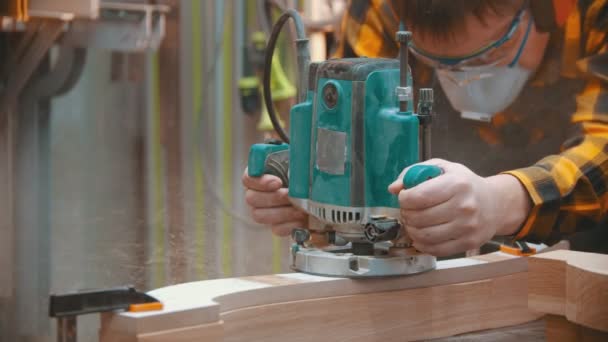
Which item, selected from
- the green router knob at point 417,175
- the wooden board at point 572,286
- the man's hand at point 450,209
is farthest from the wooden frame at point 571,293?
the green router knob at point 417,175

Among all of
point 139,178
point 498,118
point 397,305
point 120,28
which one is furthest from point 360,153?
point 139,178

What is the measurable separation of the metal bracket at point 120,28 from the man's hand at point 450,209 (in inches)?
87.9

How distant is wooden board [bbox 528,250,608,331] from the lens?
102 cm

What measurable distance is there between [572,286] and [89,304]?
0.53 metres

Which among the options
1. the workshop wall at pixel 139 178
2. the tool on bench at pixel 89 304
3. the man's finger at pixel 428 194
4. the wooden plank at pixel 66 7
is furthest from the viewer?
the wooden plank at pixel 66 7

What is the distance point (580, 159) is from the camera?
3.90 feet

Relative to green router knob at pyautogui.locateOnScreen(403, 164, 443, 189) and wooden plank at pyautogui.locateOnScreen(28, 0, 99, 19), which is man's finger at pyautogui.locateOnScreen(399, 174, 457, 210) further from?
wooden plank at pyautogui.locateOnScreen(28, 0, 99, 19)

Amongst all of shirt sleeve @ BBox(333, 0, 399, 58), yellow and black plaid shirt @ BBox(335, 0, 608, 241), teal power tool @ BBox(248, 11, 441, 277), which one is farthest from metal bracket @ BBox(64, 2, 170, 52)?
teal power tool @ BBox(248, 11, 441, 277)

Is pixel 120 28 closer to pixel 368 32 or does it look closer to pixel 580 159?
pixel 368 32

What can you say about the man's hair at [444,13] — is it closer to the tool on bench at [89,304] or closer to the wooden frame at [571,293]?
the wooden frame at [571,293]

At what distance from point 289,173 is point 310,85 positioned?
0.11 meters

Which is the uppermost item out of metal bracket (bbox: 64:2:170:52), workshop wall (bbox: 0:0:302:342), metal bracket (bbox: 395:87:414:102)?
metal bracket (bbox: 64:2:170:52)

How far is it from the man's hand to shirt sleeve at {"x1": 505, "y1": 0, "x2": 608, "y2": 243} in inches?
3.4

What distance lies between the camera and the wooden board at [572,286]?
102 centimetres
